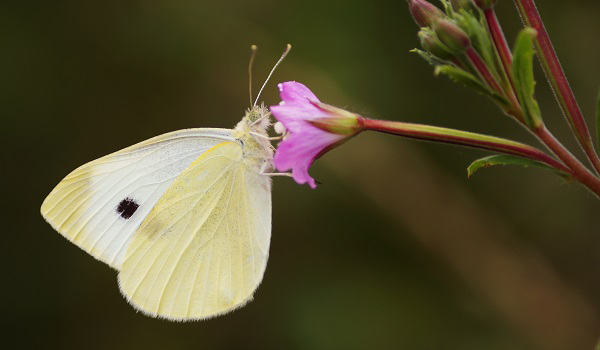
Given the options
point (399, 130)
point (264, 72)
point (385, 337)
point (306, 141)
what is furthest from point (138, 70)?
→ point (399, 130)

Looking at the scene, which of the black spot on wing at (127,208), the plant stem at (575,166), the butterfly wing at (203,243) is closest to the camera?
the plant stem at (575,166)

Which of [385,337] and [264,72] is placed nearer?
[385,337]

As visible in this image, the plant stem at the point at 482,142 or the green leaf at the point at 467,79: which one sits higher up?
the green leaf at the point at 467,79

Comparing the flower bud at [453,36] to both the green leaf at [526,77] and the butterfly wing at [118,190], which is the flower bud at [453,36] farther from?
the butterfly wing at [118,190]

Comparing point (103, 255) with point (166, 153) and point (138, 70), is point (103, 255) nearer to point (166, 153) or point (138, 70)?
point (166, 153)

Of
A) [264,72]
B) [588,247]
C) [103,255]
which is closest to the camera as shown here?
[103,255]

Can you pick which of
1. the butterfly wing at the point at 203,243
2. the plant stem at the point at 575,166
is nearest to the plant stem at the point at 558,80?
the plant stem at the point at 575,166
